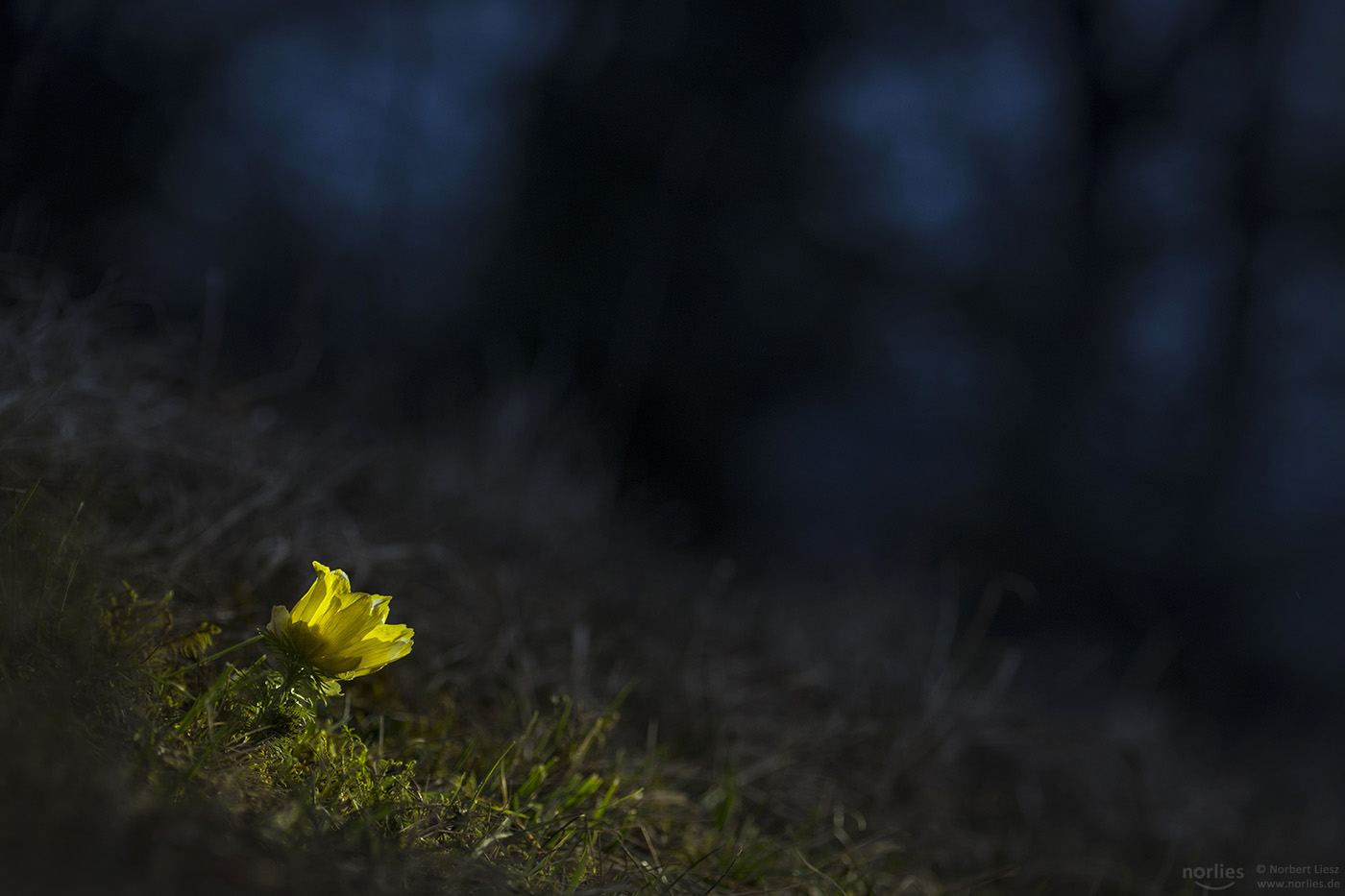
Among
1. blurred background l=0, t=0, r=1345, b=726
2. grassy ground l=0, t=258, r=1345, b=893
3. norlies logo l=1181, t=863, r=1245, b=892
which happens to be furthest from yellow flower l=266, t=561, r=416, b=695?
blurred background l=0, t=0, r=1345, b=726

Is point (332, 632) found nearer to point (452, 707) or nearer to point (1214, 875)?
point (452, 707)

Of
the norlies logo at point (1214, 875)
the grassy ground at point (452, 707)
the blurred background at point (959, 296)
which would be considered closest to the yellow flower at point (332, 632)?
the grassy ground at point (452, 707)

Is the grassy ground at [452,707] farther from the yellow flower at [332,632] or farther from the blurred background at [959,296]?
the blurred background at [959,296]

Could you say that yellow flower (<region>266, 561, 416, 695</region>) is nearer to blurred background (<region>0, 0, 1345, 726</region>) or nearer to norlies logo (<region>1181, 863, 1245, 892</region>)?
norlies logo (<region>1181, 863, 1245, 892</region>)

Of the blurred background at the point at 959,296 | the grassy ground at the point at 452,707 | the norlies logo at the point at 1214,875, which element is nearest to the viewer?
the grassy ground at the point at 452,707

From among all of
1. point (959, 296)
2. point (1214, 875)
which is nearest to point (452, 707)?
point (1214, 875)

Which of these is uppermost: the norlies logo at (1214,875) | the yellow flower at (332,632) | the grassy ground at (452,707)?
the yellow flower at (332,632)
